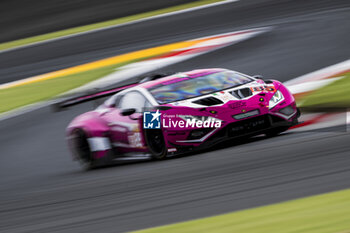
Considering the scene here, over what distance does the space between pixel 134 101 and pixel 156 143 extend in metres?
0.76

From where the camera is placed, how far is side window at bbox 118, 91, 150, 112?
8.62 m

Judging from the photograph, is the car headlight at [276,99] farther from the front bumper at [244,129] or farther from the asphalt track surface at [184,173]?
the asphalt track surface at [184,173]

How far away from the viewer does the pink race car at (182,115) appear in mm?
7738

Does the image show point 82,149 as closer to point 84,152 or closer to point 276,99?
point 84,152

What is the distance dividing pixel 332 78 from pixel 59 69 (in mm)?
Result: 8720

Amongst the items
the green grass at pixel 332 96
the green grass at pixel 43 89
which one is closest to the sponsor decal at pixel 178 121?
the green grass at pixel 332 96

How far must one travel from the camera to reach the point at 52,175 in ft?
29.3

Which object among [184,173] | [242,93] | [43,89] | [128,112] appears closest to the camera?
[184,173]

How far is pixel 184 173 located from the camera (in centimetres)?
699

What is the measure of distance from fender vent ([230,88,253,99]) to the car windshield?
0.28 metres

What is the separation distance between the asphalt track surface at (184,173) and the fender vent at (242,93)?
602 mm

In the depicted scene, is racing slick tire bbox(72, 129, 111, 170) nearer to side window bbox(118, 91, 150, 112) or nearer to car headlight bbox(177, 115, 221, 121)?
side window bbox(118, 91, 150, 112)

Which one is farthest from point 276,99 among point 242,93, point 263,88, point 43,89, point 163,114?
point 43,89

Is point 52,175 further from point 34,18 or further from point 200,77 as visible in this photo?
point 34,18
